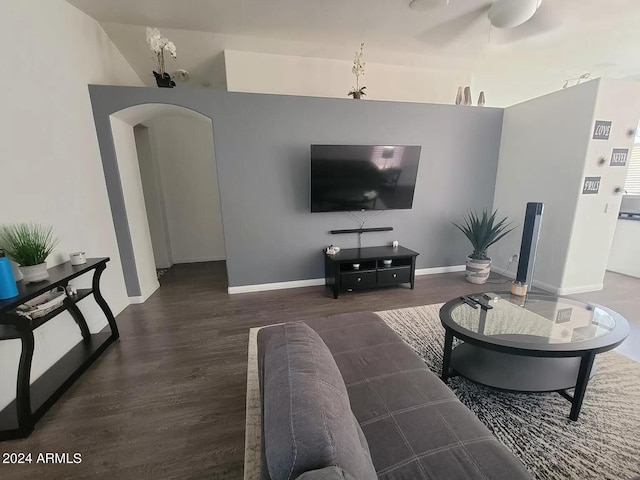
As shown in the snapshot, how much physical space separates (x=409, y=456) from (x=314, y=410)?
0.48 meters

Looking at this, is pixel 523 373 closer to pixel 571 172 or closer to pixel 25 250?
pixel 571 172

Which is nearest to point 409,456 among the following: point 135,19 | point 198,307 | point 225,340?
point 225,340

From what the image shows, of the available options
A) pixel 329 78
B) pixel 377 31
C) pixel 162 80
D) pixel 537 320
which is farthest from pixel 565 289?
pixel 162 80

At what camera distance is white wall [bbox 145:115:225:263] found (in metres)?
4.74

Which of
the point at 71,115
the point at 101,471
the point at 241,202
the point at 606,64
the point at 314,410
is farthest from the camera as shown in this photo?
the point at 606,64

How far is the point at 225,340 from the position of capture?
99.0 inches

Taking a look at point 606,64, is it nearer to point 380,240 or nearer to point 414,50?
point 414,50

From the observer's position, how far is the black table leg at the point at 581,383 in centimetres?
152

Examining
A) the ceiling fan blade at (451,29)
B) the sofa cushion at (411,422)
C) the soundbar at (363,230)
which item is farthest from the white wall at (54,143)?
the ceiling fan blade at (451,29)

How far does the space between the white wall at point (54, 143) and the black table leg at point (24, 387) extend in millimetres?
307

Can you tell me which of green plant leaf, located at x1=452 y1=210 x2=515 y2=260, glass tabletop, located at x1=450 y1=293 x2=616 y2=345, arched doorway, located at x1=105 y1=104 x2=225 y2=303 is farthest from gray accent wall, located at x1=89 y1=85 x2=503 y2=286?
glass tabletop, located at x1=450 y1=293 x2=616 y2=345

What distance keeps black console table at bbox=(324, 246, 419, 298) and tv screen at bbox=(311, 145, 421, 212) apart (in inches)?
24.3

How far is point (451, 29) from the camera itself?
3.18 m

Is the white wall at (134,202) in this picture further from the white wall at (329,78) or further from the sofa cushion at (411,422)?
the sofa cushion at (411,422)
